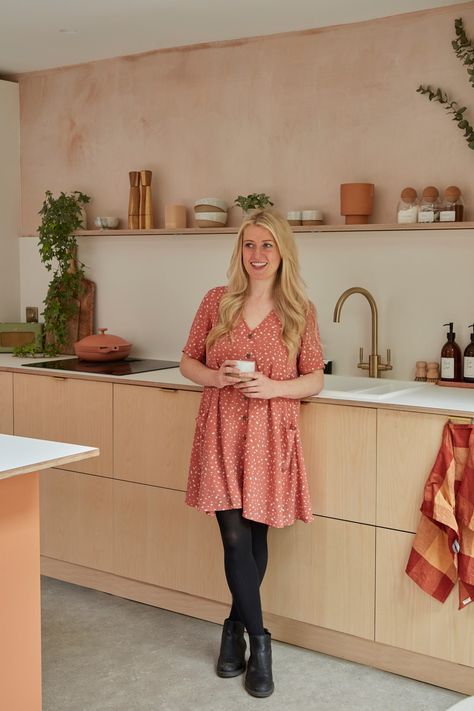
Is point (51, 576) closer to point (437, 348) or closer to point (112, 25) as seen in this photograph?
point (437, 348)

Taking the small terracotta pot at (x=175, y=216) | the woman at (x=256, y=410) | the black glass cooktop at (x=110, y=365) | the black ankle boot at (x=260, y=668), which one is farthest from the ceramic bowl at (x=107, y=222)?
the black ankle boot at (x=260, y=668)

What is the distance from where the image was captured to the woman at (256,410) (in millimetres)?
2990

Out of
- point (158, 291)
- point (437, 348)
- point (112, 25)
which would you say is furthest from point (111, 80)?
point (437, 348)

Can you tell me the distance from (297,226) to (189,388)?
2.74 feet

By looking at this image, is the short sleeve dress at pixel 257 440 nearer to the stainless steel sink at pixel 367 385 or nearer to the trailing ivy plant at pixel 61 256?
the stainless steel sink at pixel 367 385

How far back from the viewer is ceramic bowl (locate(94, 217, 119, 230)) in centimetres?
442

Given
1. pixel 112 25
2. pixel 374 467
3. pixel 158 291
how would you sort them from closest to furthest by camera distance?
pixel 374 467, pixel 112 25, pixel 158 291

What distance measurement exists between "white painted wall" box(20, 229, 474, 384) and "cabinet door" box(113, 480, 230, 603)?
884 mm

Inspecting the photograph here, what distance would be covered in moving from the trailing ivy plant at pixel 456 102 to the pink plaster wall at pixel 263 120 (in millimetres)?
34

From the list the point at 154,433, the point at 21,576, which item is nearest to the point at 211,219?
Result: the point at 154,433

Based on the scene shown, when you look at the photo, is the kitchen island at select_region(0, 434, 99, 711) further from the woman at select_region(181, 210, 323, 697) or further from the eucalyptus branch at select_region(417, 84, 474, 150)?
the eucalyptus branch at select_region(417, 84, 474, 150)

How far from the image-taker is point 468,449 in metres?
2.86

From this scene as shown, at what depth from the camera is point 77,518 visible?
3.91m

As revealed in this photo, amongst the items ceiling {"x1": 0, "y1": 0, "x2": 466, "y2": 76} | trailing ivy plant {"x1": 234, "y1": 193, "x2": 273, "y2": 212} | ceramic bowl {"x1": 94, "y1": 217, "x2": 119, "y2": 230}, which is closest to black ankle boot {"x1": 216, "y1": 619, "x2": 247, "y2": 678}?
trailing ivy plant {"x1": 234, "y1": 193, "x2": 273, "y2": 212}
